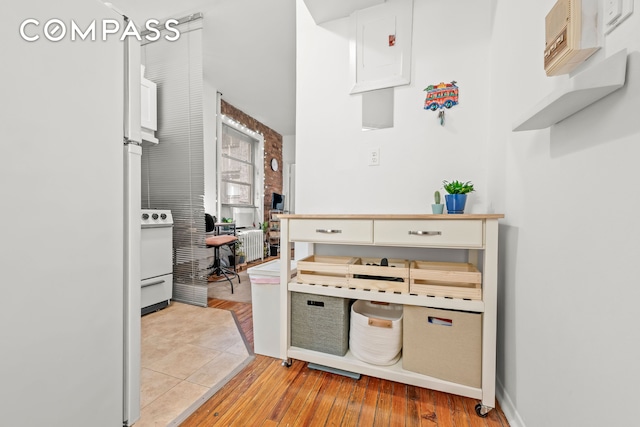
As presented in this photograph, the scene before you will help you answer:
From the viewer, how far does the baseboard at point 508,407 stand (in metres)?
1.04

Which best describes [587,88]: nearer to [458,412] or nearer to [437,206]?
[437,206]

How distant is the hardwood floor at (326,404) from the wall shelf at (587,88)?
4.10ft

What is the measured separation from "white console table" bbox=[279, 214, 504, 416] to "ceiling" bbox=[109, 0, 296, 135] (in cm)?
218

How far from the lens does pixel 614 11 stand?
1.97ft

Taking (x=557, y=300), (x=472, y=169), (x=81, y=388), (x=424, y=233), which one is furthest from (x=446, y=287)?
(x=81, y=388)

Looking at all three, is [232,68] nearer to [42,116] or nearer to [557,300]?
[42,116]

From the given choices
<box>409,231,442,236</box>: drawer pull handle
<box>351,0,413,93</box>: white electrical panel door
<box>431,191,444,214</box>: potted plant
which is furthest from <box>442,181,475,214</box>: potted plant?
<box>351,0,413,93</box>: white electrical panel door

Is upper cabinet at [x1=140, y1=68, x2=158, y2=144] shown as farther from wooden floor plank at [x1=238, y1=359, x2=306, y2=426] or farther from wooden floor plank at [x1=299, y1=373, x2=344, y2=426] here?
wooden floor plank at [x1=299, y1=373, x2=344, y2=426]

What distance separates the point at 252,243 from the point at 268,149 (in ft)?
7.22

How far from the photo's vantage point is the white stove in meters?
2.29

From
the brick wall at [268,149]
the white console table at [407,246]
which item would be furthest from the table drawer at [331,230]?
the brick wall at [268,149]

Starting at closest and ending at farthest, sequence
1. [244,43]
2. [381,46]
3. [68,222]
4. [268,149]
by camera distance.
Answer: [68,222] → [381,46] → [244,43] → [268,149]

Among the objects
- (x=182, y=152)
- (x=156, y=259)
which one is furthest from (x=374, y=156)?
(x=156, y=259)

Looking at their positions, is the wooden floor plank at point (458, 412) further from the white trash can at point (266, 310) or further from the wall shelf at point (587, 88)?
the wall shelf at point (587, 88)
